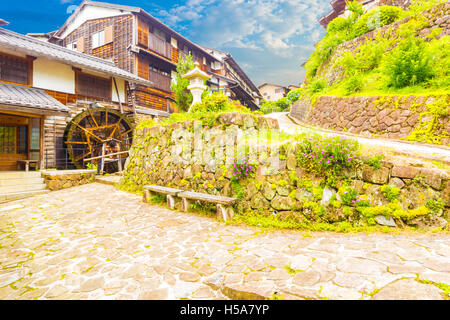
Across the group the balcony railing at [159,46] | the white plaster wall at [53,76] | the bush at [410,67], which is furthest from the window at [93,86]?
the bush at [410,67]

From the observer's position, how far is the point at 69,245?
3.88 metres

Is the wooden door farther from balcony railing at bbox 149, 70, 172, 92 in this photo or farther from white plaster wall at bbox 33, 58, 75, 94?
balcony railing at bbox 149, 70, 172, 92

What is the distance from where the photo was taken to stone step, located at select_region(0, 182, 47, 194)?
7956 mm

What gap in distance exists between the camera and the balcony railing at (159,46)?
59.7 feet

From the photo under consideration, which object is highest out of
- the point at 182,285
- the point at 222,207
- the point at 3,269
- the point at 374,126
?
the point at 374,126

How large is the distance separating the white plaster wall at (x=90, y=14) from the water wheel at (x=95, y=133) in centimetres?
984

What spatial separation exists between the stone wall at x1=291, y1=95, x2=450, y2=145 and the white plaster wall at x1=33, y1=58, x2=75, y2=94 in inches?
590

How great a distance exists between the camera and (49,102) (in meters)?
10.5

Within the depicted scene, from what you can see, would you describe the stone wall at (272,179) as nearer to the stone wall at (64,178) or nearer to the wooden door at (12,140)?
the stone wall at (64,178)

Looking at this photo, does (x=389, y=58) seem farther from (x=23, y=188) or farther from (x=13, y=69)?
(x=13, y=69)
